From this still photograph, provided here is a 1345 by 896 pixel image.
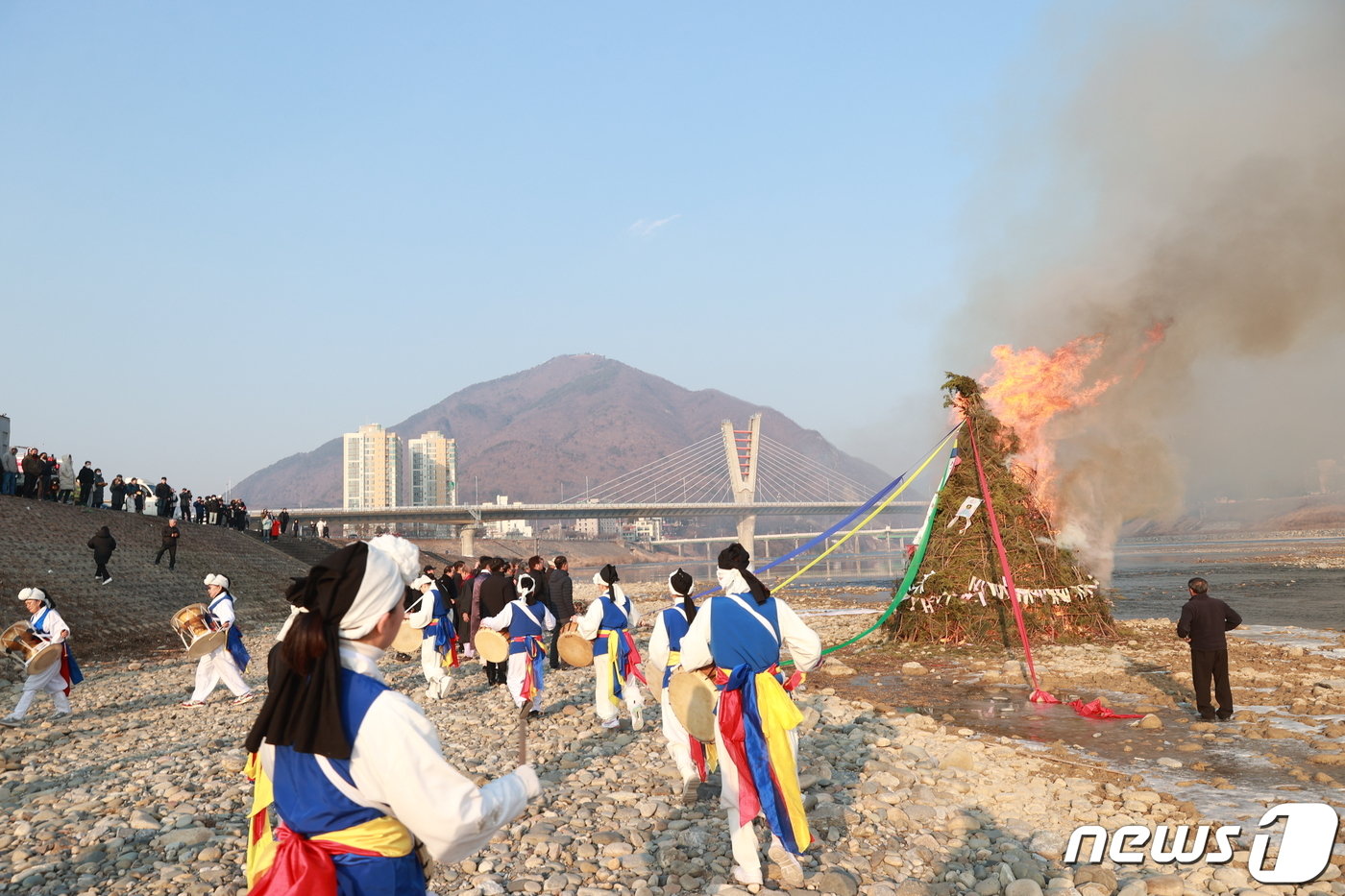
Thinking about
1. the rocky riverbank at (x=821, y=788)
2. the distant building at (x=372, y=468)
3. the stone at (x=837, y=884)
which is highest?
the distant building at (x=372, y=468)

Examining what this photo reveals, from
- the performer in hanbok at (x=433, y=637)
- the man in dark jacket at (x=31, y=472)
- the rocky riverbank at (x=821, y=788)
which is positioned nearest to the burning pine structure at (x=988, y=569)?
the rocky riverbank at (x=821, y=788)

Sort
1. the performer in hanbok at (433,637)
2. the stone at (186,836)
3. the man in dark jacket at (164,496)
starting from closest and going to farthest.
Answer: the stone at (186,836)
the performer in hanbok at (433,637)
the man in dark jacket at (164,496)

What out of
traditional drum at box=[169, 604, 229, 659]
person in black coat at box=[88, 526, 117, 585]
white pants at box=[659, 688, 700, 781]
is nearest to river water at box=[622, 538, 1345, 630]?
white pants at box=[659, 688, 700, 781]

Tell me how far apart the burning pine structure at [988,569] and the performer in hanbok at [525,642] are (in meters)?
8.18

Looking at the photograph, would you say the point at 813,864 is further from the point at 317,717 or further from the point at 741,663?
the point at 317,717

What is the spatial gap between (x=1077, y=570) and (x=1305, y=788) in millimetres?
9970

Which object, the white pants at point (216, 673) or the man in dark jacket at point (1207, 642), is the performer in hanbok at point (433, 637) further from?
the man in dark jacket at point (1207, 642)

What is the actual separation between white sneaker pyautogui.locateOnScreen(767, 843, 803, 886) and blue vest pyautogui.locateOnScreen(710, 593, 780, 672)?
1.10 metres

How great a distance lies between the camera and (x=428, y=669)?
13.5 meters

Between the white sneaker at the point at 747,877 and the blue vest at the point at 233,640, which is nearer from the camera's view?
the white sneaker at the point at 747,877

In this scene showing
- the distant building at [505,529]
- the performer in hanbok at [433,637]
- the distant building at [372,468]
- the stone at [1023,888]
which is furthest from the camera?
the distant building at [372,468]

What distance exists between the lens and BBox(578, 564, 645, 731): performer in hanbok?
1086 cm

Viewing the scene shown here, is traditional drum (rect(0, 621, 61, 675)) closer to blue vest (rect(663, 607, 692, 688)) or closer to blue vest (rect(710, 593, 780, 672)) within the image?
blue vest (rect(663, 607, 692, 688))

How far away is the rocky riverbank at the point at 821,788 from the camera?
19.4 ft
